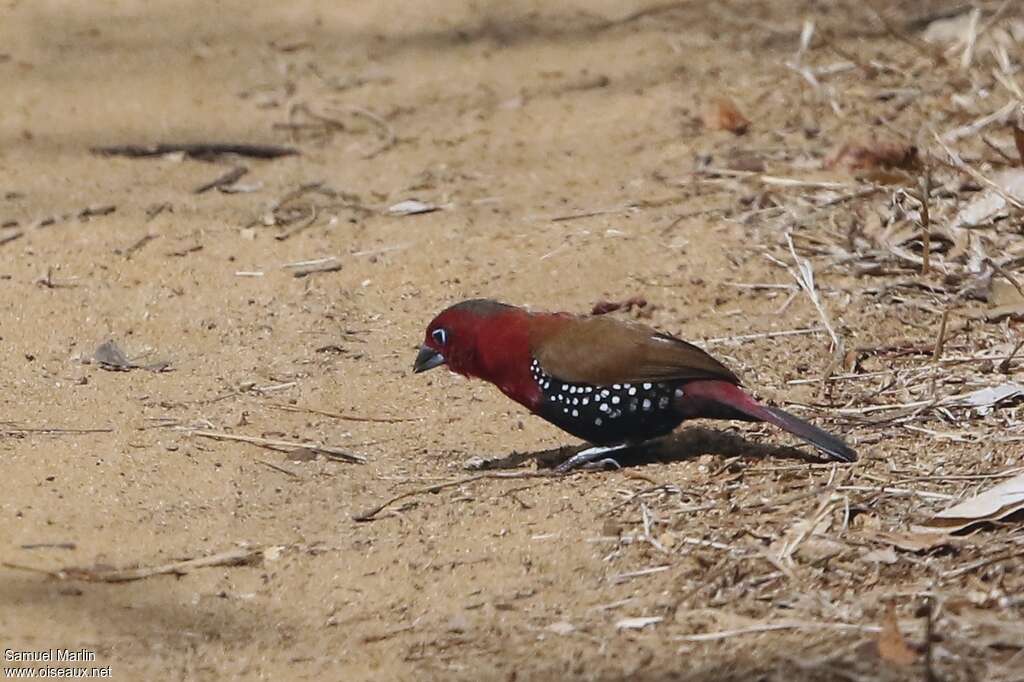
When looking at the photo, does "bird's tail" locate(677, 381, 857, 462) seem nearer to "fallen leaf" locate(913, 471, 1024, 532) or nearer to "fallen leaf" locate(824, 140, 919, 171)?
"fallen leaf" locate(913, 471, 1024, 532)

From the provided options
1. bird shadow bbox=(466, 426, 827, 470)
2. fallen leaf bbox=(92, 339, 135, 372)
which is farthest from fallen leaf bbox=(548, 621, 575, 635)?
fallen leaf bbox=(92, 339, 135, 372)

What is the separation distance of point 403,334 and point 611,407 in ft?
4.99

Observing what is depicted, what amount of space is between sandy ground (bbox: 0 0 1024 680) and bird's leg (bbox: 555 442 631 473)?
8 centimetres

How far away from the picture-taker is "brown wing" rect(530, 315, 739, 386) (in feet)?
17.6

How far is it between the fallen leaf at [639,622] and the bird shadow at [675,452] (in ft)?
3.84

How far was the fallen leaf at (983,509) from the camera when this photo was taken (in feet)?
15.2

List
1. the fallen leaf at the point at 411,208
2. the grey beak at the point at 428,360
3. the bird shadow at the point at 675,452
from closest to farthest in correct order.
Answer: the bird shadow at the point at 675,452
the grey beak at the point at 428,360
the fallen leaf at the point at 411,208

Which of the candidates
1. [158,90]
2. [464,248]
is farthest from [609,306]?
[158,90]

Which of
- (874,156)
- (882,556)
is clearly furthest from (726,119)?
(882,556)

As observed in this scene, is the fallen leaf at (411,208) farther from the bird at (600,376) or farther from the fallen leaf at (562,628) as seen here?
the fallen leaf at (562,628)

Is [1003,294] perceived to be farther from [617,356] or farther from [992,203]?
[617,356]

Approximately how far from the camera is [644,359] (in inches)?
213

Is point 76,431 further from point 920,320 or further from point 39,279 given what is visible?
point 920,320

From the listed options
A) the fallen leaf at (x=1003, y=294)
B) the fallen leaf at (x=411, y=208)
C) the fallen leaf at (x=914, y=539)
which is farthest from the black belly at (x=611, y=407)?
the fallen leaf at (x=411, y=208)
